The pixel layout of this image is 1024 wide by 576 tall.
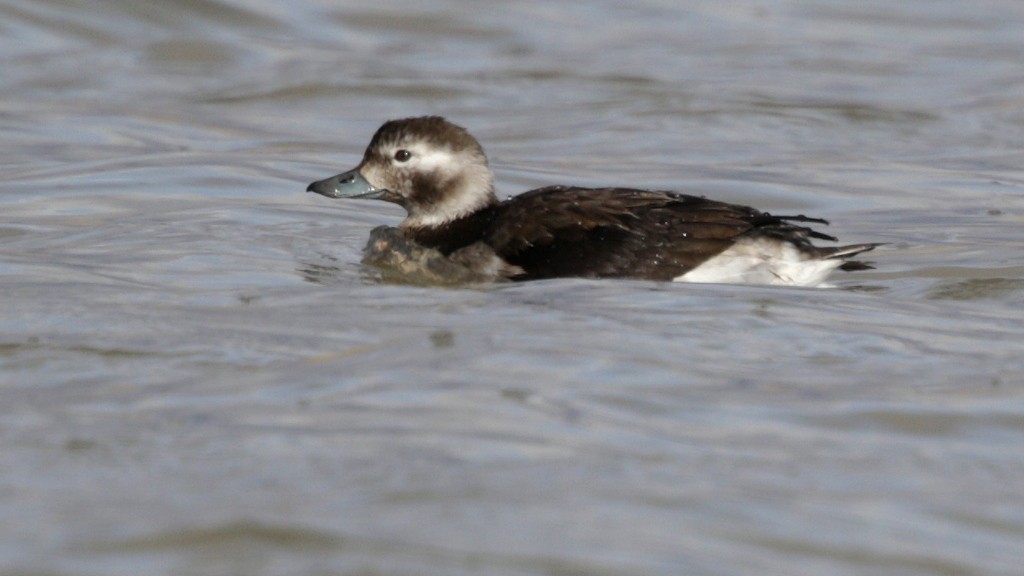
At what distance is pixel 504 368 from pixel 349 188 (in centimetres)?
272

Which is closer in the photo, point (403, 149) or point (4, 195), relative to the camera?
point (403, 149)

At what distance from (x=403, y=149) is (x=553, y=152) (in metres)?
4.17

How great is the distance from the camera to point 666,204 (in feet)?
25.2

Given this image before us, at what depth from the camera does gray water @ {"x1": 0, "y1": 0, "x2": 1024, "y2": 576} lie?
453 cm

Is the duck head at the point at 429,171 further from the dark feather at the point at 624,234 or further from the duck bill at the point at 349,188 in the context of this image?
the dark feather at the point at 624,234

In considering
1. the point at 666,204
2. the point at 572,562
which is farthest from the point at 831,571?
the point at 666,204

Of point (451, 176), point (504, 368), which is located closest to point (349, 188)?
point (451, 176)

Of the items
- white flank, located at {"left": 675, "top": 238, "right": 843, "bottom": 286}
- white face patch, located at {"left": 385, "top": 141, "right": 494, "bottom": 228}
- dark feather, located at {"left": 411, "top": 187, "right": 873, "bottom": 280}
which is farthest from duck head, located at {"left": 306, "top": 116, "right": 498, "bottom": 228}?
white flank, located at {"left": 675, "top": 238, "right": 843, "bottom": 286}

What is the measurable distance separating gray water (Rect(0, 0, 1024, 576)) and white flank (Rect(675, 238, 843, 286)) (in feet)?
0.44

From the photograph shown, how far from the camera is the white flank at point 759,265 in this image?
752cm

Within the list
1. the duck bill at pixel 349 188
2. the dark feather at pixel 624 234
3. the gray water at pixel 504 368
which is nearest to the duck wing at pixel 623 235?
the dark feather at pixel 624 234

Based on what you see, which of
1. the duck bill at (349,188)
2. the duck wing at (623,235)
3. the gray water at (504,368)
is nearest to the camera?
the gray water at (504,368)

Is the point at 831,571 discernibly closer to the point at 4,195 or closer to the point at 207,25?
the point at 4,195

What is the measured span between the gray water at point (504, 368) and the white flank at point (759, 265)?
13cm
